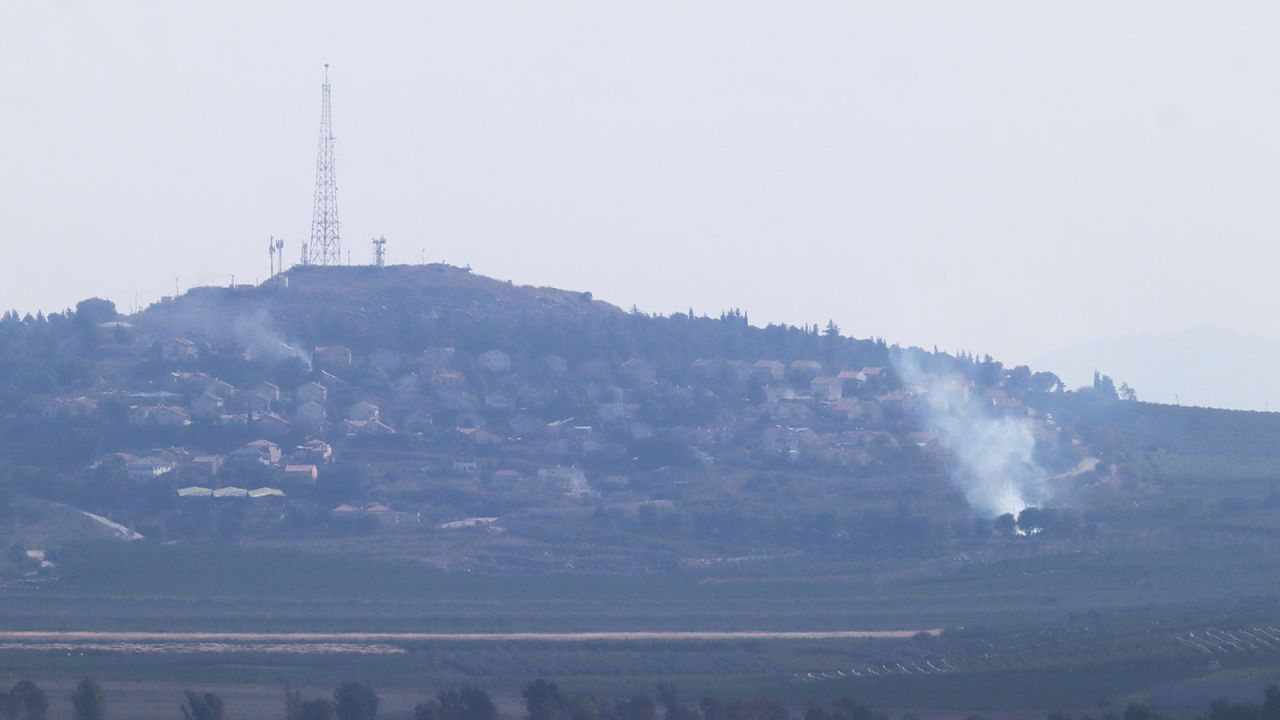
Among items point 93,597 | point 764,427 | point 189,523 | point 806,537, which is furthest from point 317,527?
point 764,427

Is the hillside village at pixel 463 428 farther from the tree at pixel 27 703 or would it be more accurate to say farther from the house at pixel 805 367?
the tree at pixel 27 703

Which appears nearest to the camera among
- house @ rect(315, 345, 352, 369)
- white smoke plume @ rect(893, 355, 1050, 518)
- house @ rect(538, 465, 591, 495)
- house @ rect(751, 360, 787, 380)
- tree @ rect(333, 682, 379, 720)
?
tree @ rect(333, 682, 379, 720)

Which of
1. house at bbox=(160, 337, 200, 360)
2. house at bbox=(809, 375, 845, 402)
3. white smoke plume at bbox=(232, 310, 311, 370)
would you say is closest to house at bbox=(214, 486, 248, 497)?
white smoke plume at bbox=(232, 310, 311, 370)

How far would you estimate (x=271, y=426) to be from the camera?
8612 cm

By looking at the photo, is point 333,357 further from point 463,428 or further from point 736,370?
point 736,370

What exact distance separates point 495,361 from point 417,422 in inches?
362

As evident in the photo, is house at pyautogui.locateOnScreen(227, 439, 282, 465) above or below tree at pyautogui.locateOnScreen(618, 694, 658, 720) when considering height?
above

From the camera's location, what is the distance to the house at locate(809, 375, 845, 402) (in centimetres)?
9762

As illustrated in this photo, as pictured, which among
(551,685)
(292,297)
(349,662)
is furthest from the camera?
(292,297)

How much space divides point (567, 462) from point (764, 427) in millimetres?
10976

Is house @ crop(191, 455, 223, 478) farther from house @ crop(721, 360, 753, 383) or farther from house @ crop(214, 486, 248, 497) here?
house @ crop(721, 360, 753, 383)

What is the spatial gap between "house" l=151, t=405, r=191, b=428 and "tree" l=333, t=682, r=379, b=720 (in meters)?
41.6

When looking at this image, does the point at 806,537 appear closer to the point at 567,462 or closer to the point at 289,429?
the point at 567,462

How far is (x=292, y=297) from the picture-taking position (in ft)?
329
